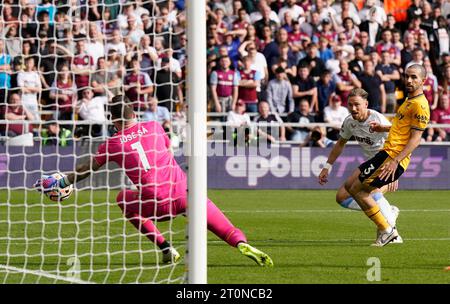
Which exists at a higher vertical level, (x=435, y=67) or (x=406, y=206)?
(x=435, y=67)

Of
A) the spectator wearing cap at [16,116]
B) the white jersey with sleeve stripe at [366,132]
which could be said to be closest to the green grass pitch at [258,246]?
the white jersey with sleeve stripe at [366,132]

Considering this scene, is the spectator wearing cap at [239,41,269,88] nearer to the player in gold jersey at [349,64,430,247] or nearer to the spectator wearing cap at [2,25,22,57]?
the spectator wearing cap at [2,25,22,57]

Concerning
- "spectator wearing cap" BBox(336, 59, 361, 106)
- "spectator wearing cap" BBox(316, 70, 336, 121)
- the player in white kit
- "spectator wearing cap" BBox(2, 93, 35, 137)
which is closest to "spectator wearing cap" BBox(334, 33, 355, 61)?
"spectator wearing cap" BBox(336, 59, 361, 106)

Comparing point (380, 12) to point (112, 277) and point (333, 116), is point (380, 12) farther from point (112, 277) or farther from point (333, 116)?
point (112, 277)

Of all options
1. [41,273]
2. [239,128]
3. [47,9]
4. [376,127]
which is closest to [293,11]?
[239,128]

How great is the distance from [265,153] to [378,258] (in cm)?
1067

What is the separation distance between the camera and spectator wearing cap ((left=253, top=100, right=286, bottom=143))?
2195cm

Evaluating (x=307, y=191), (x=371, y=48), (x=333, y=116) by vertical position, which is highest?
(x=371, y=48)

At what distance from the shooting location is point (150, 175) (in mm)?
10711

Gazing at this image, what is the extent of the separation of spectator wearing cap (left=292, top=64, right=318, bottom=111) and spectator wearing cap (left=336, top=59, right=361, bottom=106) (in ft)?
1.98

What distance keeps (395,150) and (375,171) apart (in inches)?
13.8

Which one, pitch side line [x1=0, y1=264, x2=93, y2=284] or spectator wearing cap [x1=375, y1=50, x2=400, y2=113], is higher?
spectator wearing cap [x1=375, y1=50, x2=400, y2=113]

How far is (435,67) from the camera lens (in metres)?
25.1
